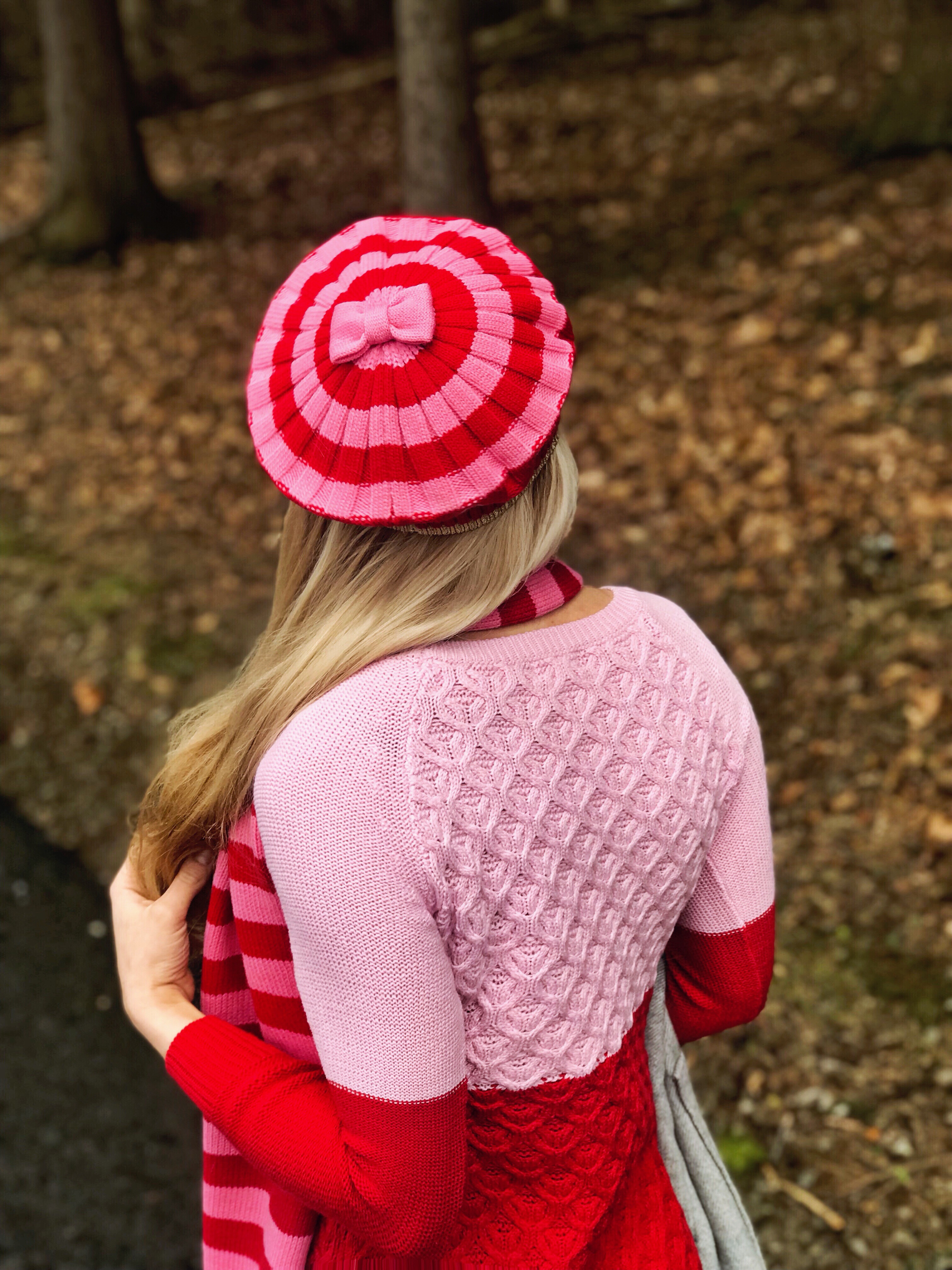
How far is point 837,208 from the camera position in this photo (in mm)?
5926

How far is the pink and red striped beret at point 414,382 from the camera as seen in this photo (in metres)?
1.17

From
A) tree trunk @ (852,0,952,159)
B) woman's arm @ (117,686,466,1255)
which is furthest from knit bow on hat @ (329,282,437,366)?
tree trunk @ (852,0,952,159)

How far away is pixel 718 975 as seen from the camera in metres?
1.56

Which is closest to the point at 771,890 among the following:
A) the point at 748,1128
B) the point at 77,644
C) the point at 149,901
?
the point at 149,901

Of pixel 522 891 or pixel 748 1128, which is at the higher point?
pixel 522 891

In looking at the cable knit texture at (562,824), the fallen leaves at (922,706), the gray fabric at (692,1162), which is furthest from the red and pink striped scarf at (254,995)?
the fallen leaves at (922,706)

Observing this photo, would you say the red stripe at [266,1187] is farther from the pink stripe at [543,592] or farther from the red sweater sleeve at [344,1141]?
the pink stripe at [543,592]

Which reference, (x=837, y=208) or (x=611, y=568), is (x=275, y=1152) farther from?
(x=837, y=208)

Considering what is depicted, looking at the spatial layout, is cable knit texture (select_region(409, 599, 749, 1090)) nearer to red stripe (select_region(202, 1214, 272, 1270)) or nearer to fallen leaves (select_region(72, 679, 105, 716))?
red stripe (select_region(202, 1214, 272, 1270))

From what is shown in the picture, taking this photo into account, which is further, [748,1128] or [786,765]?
[786,765]

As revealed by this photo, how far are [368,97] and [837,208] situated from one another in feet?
17.3

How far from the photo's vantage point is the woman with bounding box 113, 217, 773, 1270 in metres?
1.16

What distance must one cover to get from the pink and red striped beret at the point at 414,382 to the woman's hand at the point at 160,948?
2.05 ft

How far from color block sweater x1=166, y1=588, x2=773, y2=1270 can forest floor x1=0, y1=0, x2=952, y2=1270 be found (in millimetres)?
1784
